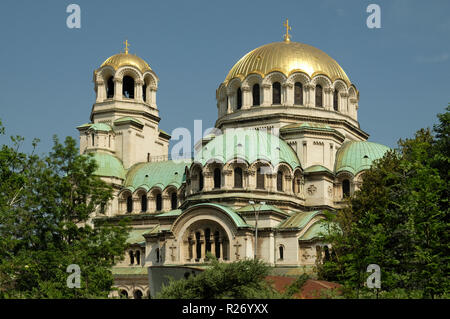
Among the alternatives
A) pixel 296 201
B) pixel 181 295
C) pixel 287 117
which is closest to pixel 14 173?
pixel 181 295

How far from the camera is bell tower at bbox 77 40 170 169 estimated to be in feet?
228

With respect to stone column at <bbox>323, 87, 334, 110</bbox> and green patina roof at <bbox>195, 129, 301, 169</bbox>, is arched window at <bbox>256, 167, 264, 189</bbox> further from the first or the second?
stone column at <bbox>323, 87, 334, 110</bbox>

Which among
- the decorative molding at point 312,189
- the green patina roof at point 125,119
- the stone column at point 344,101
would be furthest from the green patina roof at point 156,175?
the stone column at point 344,101

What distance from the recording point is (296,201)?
57625 mm

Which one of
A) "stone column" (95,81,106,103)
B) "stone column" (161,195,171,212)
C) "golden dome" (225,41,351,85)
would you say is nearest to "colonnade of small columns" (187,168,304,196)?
"stone column" (161,195,171,212)

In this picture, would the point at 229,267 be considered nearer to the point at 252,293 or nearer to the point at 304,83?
the point at 252,293

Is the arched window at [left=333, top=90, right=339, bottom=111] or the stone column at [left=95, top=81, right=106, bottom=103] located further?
the stone column at [left=95, top=81, right=106, bottom=103]

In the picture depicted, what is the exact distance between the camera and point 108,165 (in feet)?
221

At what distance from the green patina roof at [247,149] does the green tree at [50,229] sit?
1653cm

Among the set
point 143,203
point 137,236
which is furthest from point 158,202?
point 137,236

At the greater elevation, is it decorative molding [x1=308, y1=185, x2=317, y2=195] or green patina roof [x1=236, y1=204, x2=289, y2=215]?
decorative molding [x1=308, y1=185, x2=317, y2=195]

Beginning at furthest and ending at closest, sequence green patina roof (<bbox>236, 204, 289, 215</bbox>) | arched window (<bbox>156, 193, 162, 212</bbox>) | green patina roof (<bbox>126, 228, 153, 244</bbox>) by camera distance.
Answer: arched window (<bbox>156, 193, 162, 212</bbox>)
green patina roof (<bbox>126, 228, 153, 244</bbox>)
green patina roof (<bbox>236, 204, 289, 215</bbox>)

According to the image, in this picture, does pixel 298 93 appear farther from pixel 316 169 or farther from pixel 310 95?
pixel 316 169
